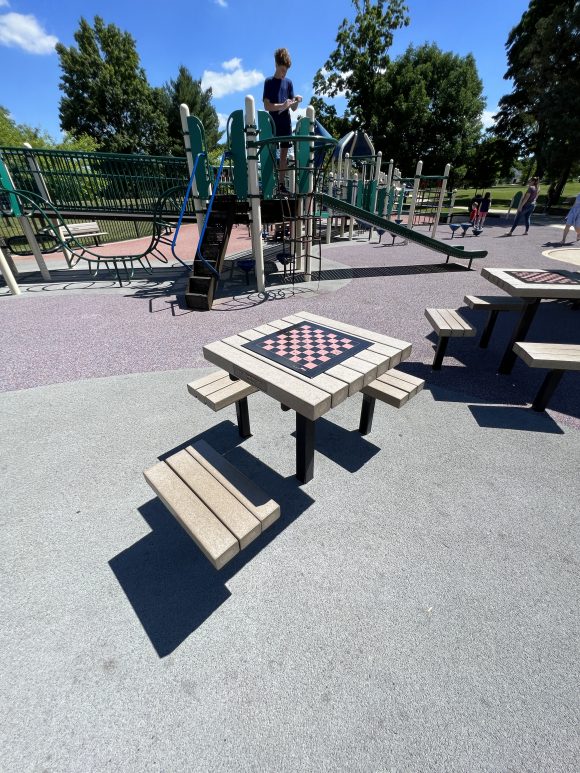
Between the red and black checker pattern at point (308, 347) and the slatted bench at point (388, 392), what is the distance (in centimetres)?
41

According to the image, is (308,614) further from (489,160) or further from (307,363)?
(489,160)

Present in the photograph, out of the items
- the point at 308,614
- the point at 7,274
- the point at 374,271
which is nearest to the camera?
the point at 308,614

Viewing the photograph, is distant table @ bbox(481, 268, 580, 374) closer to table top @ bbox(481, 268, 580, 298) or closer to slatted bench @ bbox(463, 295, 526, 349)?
table top @ bbox(481, 268, 580, 298)

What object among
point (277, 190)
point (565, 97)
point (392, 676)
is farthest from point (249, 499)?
point (565, 97)

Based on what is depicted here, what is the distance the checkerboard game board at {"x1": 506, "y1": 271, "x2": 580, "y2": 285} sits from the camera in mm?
4098

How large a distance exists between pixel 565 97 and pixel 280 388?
30248 mm

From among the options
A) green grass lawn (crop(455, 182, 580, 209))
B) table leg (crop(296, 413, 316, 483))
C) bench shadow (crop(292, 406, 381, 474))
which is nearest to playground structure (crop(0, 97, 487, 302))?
bench shadow (crop(292, 406, 381, 474))

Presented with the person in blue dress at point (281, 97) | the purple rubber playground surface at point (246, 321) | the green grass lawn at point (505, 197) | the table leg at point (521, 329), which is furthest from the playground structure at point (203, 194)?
the green grass lawn at point (505, 197)

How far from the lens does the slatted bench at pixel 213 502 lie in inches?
65.7

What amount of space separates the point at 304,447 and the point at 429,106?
3885cm

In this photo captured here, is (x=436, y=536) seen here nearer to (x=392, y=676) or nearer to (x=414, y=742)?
(x=392, y=676)

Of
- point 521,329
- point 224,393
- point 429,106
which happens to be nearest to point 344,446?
point 224,393

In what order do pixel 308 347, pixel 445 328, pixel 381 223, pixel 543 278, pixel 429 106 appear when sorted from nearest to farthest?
pixel 308 347
pixel 445 328
pixel 543 278
pixel 381 223
pixel 429 106

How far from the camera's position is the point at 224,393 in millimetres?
2865
